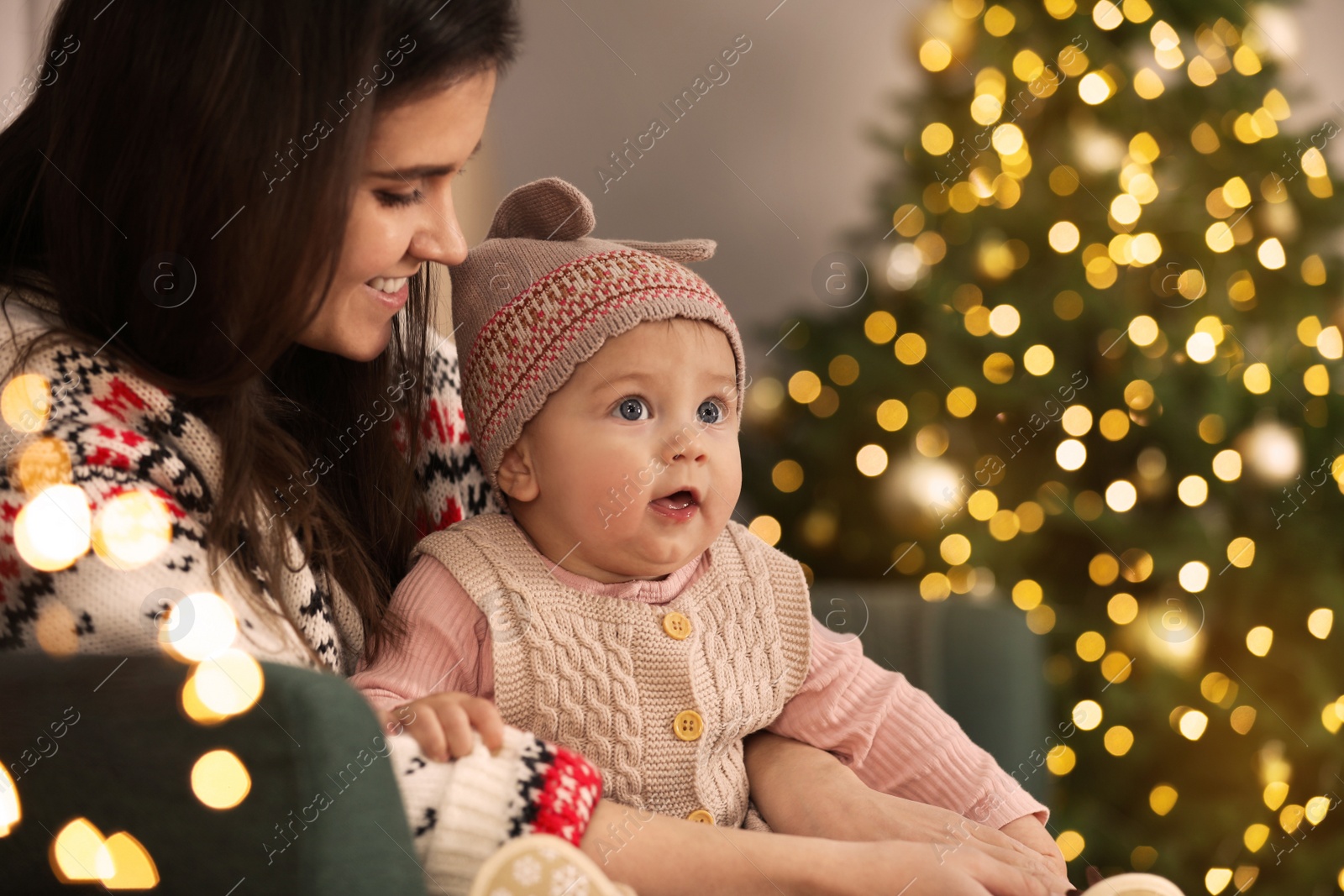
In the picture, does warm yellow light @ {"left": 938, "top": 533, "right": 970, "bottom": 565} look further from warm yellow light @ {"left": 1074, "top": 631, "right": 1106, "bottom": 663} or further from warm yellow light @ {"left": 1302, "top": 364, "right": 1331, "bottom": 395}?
warm yellow light @ {"left": 1302, "top": 364, "right": 1331, "bottom": 395}

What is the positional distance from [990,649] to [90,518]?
1.13 metres

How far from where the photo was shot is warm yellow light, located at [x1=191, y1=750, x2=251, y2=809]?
0.67m

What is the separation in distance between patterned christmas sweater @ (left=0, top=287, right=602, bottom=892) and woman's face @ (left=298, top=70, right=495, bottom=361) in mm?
179

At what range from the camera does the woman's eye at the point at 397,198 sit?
1.02m

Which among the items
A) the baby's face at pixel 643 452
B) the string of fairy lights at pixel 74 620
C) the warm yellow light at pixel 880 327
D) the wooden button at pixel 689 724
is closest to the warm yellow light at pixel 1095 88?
the warm yellow light at pixel 880 327

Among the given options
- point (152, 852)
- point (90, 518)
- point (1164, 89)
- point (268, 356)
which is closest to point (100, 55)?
point (268, 356)

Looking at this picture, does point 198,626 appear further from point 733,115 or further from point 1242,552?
point 733,115

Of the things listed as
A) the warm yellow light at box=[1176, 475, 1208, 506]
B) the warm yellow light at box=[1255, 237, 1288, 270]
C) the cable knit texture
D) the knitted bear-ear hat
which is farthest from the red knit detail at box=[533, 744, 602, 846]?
the warm yellow light at box=[1255, 237, 1288, 270]

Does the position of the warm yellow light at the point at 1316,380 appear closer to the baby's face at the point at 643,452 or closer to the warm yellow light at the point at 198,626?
the baby's face at the point at 643,452

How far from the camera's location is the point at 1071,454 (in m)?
2.02

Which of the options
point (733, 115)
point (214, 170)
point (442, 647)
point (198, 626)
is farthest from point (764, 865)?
point (733, 115)

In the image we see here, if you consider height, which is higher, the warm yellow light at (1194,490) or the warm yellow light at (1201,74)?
the warm yellow light at (1201,74)

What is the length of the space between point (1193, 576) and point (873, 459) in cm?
61

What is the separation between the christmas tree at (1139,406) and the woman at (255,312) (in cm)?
109
